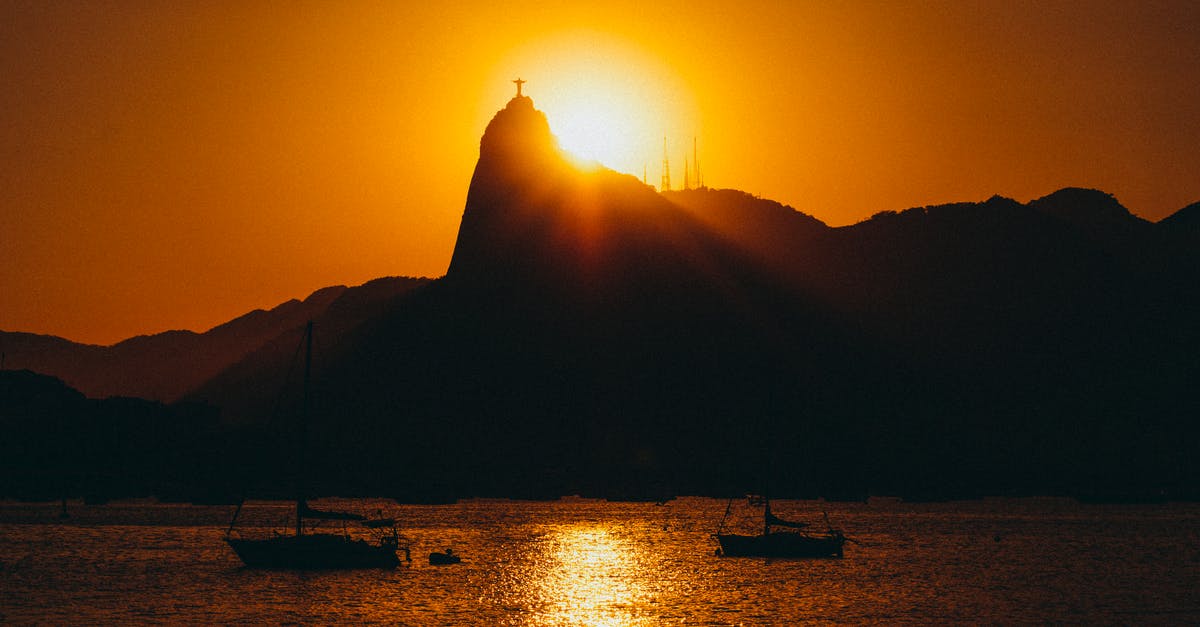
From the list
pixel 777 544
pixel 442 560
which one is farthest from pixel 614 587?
pixel 777 544

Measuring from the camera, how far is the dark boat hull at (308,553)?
112m

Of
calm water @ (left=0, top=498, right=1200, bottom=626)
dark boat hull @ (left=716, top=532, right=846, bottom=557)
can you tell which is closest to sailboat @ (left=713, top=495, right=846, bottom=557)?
dark boat hull @ (left=716, top=532, right=846, bottom=557)

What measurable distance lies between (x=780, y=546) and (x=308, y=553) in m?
49.0

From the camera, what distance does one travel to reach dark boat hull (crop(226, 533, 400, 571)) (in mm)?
112500

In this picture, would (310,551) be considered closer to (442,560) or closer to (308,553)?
(308,553)

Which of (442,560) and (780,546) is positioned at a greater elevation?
(780,546)

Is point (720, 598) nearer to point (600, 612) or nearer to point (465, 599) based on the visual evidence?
point (600, 612)

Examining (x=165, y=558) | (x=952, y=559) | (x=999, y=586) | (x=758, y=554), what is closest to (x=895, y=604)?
(x=999, y=586)

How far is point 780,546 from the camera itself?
133250mm

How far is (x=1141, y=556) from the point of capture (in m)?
158

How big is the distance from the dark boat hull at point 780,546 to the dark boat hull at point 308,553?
40.8 m

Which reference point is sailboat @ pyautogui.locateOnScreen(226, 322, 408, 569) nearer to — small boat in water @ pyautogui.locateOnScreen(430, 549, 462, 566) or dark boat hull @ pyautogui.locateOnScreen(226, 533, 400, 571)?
dark boat hull @ pyautogui.locateOnScreen(226, 533, 400, 571)

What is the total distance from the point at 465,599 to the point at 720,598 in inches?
824

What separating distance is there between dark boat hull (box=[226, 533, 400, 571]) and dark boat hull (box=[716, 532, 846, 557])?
40839 millimetres
